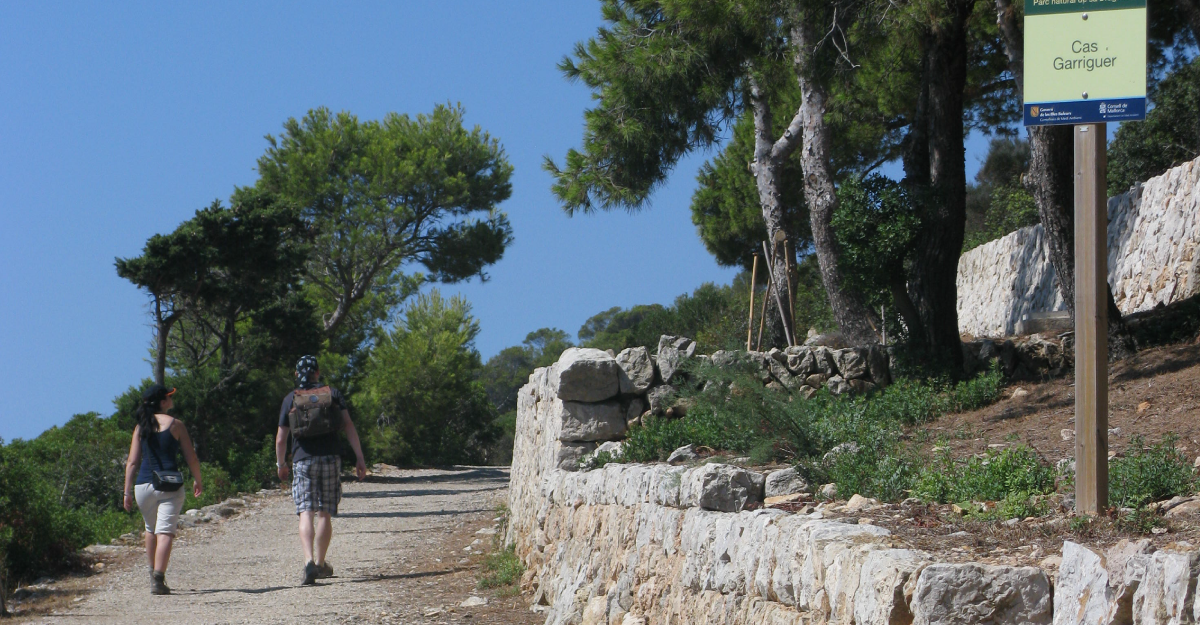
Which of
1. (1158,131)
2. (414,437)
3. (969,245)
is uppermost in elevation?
(1158,131)

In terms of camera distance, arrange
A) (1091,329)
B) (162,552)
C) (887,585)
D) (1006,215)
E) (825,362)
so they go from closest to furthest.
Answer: (887,585)
(1091,329)
(162,552)
(825,362)
(1006,215)

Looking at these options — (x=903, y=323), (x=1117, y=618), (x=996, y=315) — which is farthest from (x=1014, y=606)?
(x=996, y=315)

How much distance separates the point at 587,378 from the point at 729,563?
3.91 metres

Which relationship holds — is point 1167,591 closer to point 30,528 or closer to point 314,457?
point 314,457

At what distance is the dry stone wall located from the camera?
11766 mm

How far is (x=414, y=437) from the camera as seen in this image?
30969 millimetres

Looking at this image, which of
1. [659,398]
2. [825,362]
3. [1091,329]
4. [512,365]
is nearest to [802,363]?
[825,362]

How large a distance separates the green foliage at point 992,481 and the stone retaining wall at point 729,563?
614 mm

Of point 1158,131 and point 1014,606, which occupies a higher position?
point 1158,131

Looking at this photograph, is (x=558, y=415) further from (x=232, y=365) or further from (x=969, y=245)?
(x=969, y=245)

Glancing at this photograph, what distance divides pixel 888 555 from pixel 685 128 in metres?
10.7

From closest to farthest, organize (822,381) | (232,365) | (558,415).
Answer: (558,415) → (822,381) → (232,365)

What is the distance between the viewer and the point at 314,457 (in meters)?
8.23

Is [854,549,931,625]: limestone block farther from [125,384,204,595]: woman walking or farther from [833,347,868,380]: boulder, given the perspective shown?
[833,347,868,380]: boulder
